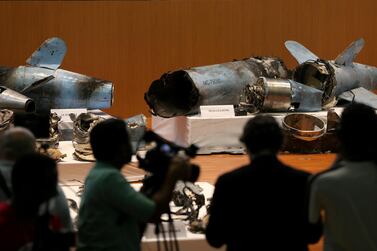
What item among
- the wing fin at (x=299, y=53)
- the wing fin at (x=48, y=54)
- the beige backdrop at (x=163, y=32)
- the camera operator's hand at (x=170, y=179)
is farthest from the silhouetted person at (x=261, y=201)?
the beige backdrop at (x=163, y=32)

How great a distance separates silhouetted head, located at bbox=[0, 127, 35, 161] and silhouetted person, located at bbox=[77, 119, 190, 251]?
0.27m

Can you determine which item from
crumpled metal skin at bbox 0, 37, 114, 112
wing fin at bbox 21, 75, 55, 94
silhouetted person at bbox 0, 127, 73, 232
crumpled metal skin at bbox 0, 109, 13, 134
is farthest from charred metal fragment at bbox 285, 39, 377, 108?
silhouetted person at bbox 0, 127, 73, 232

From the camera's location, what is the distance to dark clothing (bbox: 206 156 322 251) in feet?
9.66

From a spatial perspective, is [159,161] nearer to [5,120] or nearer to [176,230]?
[176,230]

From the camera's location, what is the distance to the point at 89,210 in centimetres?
307

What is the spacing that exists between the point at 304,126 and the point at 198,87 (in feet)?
3.34

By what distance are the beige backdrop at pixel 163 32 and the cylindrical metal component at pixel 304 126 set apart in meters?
2.72

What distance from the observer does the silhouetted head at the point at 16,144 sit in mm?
3002

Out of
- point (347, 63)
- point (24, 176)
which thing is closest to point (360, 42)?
point (347, 63)

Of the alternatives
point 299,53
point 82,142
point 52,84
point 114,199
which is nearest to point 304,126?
point 299,53

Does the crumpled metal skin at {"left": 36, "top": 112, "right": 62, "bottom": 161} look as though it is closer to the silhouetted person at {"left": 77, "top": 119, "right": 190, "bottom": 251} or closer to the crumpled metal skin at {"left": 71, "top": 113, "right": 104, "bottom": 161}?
the crumpled metal skin at {"left": 71, "top": 113, "right": 104, "bottom": 161}

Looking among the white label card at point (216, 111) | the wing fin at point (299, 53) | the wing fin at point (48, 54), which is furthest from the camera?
the wing fin at point (299, 53)

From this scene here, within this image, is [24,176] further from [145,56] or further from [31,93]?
[145,56]

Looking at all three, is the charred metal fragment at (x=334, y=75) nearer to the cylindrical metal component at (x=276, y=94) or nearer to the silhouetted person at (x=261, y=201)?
the cylindrical metal component at (x=276, y=94)
